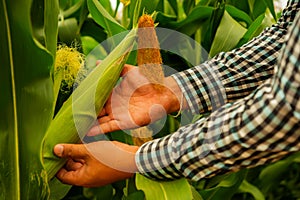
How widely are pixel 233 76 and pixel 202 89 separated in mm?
52

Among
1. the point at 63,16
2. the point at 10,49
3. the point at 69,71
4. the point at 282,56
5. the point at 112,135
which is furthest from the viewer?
the point at 63,16

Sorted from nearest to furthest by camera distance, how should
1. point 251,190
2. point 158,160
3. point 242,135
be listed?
point 242,135, point 158,160, point 251,190

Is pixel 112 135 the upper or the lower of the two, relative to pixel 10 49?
lower

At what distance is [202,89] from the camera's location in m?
0.90

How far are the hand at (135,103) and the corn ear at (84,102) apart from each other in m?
0.06

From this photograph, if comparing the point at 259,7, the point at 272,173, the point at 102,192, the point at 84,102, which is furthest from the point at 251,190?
the point at 84,102

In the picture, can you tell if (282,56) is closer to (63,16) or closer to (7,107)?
(7,107)

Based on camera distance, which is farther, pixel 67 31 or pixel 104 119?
pixel 67 31

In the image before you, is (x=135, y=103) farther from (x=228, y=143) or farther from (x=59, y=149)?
(x=228, y=143)

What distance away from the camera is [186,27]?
1.13m

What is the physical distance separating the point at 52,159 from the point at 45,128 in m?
0.05

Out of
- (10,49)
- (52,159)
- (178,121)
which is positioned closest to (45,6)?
(10,49)

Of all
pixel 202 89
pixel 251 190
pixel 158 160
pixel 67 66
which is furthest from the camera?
pixel 251 190

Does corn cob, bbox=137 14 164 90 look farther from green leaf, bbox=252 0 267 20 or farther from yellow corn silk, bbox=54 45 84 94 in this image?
green leaf, bbox=252 0 267 20
